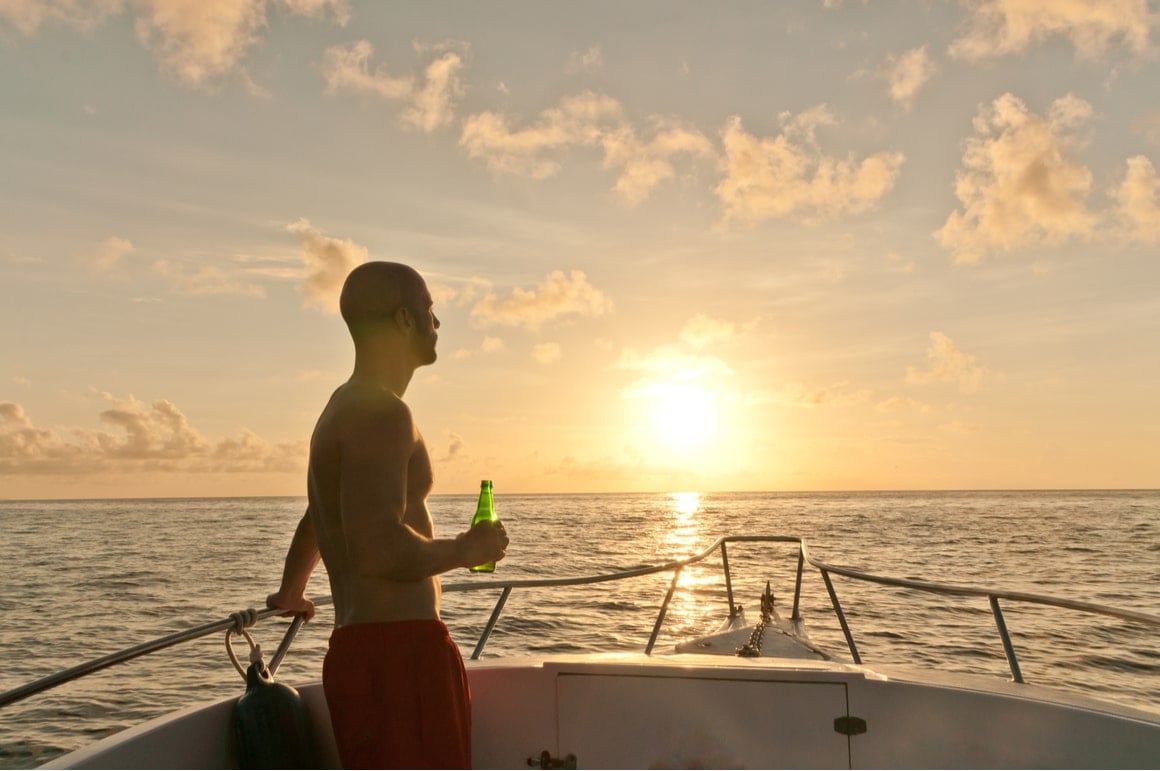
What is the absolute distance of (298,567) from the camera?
302cm

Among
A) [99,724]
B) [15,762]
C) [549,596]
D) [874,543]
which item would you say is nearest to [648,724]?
[15,762]

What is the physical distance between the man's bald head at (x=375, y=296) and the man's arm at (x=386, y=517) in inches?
12.3

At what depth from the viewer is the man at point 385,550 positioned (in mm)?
2357

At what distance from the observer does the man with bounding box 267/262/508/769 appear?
2.36m

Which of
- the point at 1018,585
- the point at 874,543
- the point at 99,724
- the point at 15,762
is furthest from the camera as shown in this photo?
the point at 874,543

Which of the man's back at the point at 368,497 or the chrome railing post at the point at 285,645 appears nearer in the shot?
the man's back at the point at 368,497

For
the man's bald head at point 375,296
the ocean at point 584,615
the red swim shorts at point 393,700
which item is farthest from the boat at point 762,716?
the ocean at point 584,615

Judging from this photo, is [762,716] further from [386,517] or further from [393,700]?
[386,517]

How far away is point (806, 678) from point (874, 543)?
4242 centimetres

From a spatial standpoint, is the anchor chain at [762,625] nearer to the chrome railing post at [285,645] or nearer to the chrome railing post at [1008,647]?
the chrome railing post at [1008,647]

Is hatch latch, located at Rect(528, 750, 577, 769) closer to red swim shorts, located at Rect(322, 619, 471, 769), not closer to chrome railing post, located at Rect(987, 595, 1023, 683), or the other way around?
red swim shorts, located at Rect(322, 619, 471, 769)

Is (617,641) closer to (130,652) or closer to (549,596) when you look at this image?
(549,596)

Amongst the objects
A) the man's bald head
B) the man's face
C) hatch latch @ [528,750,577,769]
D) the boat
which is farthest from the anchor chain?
the man's bald head

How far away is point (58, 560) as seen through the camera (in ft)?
129
